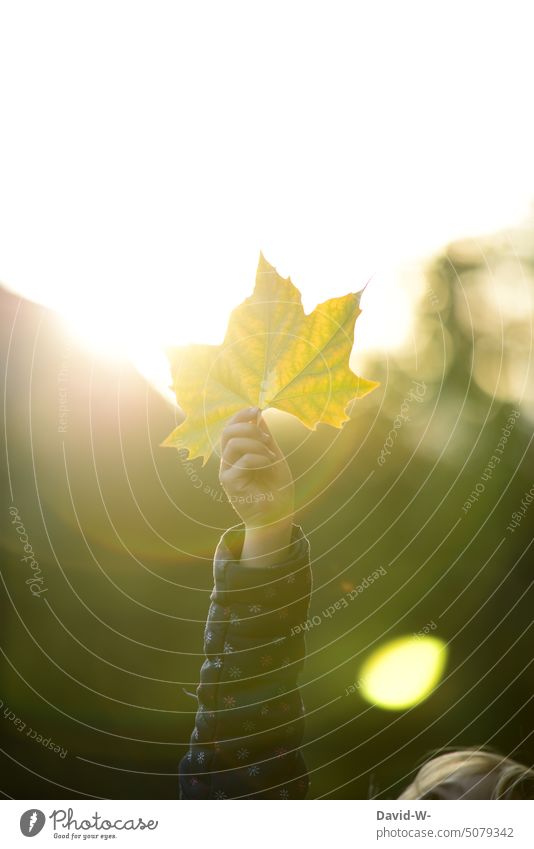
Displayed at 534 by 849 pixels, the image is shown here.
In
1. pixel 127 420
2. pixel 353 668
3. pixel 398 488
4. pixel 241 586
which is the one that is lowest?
pixel 241 586

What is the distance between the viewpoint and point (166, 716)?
1.92 meters

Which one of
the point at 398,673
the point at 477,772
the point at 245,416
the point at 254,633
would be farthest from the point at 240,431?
the point at 398,673

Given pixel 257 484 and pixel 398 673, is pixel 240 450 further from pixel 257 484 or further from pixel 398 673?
pixel 398 673

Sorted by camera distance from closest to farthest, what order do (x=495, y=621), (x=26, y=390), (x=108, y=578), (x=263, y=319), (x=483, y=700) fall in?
(x=263, y=319)
(x=26, y=390)
(x=108, y=578)
(x=483, y=700)
(x=495, y=621)

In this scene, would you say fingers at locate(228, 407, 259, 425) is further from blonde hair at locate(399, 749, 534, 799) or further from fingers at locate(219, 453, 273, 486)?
blonde hair at locate(399, 749, 534, 799)

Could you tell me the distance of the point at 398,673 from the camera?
1.68 m

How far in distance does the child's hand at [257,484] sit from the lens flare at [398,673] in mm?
740

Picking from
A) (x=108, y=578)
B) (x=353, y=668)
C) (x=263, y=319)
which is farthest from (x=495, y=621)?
(x=263, y=319)

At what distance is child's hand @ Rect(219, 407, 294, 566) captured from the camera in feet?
3.43

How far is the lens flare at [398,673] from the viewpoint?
169 cm

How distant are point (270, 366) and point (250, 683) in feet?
1.48

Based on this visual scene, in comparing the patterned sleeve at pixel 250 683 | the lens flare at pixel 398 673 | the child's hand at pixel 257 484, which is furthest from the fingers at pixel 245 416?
the lens flare at pixel 398 673
